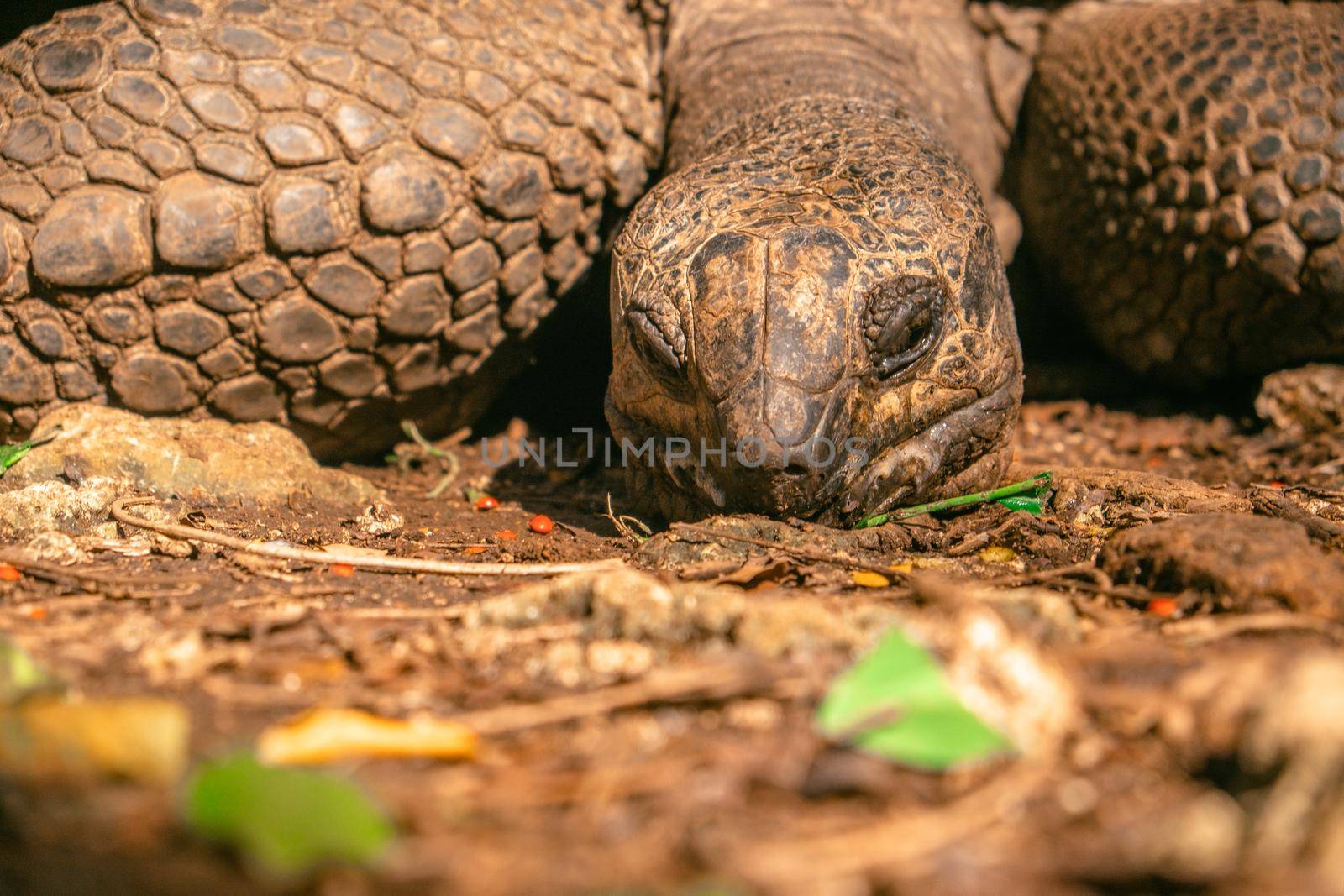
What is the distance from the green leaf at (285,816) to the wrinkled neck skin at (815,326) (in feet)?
4.55

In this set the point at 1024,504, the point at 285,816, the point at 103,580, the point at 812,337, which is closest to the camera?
the point at 285,816

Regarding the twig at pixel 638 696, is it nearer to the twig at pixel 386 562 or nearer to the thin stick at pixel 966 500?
the twig at pixel 386 562

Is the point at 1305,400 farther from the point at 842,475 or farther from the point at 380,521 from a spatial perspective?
the point at 380,521

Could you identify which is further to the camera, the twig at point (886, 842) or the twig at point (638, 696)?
the twig at point (638, 696)

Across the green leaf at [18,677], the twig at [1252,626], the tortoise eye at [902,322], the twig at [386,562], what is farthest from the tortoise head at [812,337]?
the green leaf at [18,677]

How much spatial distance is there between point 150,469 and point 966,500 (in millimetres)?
2005

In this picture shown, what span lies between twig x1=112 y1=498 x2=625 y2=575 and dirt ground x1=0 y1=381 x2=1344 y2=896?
0.08 ft

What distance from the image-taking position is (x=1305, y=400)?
3775mm

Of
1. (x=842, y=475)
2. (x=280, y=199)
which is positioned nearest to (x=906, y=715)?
(x=842, y=475)

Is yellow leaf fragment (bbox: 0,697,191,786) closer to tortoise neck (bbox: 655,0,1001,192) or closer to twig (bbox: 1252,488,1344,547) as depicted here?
twig (bbox: 1252,488,1344,547)

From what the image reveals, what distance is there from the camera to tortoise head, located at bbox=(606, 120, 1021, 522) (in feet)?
7.95

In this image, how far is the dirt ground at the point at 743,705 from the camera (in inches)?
44.1

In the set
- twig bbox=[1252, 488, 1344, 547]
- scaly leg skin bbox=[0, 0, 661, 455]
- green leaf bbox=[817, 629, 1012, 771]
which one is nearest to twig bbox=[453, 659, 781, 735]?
green leaf bbox=[817, 629, 1012, 771]

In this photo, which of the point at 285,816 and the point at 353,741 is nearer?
the point at 285,816
